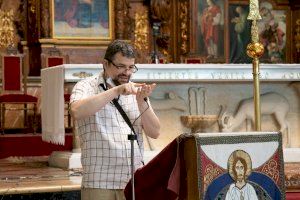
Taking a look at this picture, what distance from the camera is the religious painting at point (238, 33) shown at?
15.0m

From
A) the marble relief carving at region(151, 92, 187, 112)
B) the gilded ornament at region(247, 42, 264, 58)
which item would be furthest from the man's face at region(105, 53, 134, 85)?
the marble relief carving at region(151, 92, 187, 112)

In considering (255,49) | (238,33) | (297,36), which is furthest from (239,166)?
(297,36)

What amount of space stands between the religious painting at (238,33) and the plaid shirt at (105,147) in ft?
35.9

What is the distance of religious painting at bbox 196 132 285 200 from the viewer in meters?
3.90

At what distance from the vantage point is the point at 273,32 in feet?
50.7

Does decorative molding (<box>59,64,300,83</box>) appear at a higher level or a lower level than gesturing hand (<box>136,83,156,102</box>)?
higher

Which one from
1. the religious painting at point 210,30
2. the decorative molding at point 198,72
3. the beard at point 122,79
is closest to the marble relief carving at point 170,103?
the decorative molding at point 198,72

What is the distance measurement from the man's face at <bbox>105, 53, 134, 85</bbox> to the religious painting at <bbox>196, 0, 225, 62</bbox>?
32.9 feet

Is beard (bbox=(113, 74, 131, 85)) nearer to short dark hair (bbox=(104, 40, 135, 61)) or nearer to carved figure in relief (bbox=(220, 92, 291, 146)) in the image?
short dark hair (bbox=(104, 40, 135, 61))

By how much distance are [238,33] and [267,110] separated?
643 centimetres

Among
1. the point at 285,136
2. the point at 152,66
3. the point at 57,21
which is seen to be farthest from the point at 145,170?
the point at 57,21

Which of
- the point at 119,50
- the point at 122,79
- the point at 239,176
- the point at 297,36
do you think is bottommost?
the point at 239,176

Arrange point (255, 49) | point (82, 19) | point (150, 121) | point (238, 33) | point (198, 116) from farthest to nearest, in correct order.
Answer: point (238, 33)
point (82, 19)
point (198, 116)
point (255, 49)
point (150, 121)

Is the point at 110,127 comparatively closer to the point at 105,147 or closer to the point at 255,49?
the point at 105,147
